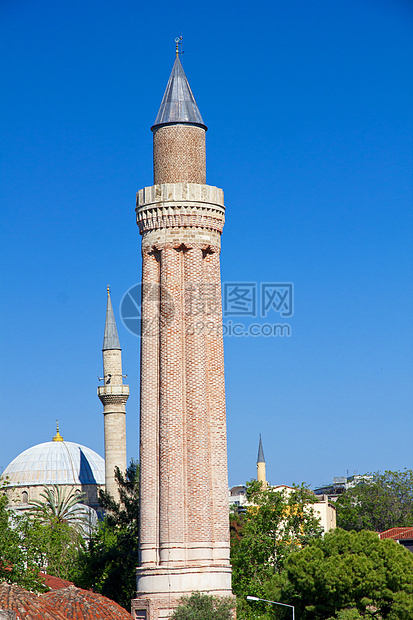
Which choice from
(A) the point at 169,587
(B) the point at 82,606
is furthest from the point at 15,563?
(A) the point at 169,587

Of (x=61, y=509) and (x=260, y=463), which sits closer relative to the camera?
(x=61, y=509)

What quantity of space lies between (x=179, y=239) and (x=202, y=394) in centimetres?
545

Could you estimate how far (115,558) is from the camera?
38688 millimetres

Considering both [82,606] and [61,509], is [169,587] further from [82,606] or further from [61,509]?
[61,509]

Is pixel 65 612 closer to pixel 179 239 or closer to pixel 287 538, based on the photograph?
pixel 179 239

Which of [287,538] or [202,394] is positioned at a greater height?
[202,394]

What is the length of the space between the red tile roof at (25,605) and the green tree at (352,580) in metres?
8.43

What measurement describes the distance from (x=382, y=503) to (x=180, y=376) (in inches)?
2115

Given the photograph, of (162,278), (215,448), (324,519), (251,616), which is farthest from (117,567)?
(324,519)

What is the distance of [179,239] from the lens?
108 feet

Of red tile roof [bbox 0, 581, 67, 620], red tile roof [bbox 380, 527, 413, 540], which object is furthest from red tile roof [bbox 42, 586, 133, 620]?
red tile roof [bbox 380, 527, 413, 540]

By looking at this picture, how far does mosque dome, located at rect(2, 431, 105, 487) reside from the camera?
75.6m

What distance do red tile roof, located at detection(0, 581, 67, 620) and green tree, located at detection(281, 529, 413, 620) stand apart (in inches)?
A: 332

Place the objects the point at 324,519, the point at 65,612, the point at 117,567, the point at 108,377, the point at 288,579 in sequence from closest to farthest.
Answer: the point at 65,612 < the point at 288,579 < the point at 117,567 < the point at 108,377 < the point at 324,519
